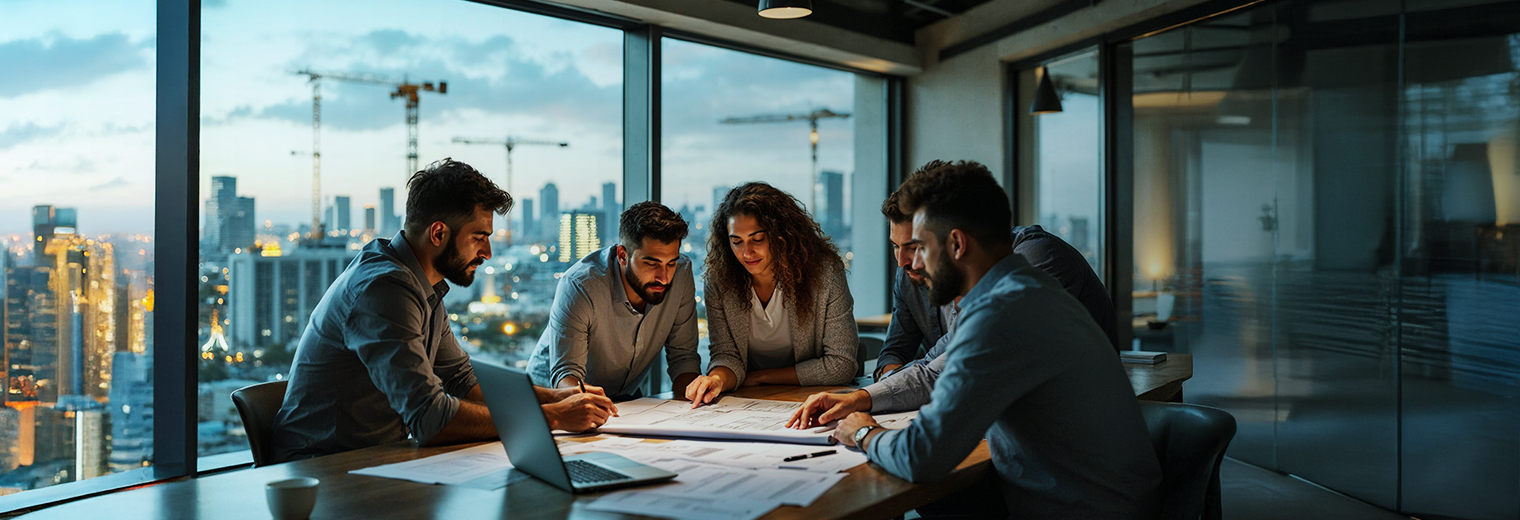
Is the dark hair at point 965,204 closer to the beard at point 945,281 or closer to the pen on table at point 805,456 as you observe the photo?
the beard at point 945,281

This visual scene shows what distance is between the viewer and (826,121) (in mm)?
5965

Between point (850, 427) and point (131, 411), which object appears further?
point (131, 411)

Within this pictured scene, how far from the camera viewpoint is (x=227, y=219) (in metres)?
3.55

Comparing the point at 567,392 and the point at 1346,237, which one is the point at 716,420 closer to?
the point at 567,392

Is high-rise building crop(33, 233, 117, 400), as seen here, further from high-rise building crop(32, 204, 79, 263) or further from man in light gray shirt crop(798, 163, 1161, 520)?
man in light gray shirt crop(798, 163, 1161, 520)

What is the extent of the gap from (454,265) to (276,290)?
5.84ft

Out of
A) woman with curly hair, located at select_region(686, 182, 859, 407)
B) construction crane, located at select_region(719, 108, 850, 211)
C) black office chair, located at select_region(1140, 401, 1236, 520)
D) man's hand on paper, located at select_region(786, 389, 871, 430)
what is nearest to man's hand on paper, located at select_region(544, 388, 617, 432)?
man's hand on paper, located at select_region(786, 389, 871, 430)

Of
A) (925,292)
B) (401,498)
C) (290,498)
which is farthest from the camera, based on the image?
(925,292)

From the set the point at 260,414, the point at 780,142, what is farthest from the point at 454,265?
the point at 780,142

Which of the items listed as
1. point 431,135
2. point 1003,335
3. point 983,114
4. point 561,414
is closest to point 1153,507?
point 1003,335

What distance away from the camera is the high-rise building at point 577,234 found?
186 inches

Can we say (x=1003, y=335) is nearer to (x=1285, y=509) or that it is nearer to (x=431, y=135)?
(x=1285, y=509)

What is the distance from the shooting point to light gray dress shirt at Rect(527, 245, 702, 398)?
2.74m

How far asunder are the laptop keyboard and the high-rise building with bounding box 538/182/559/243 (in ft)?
9.88
